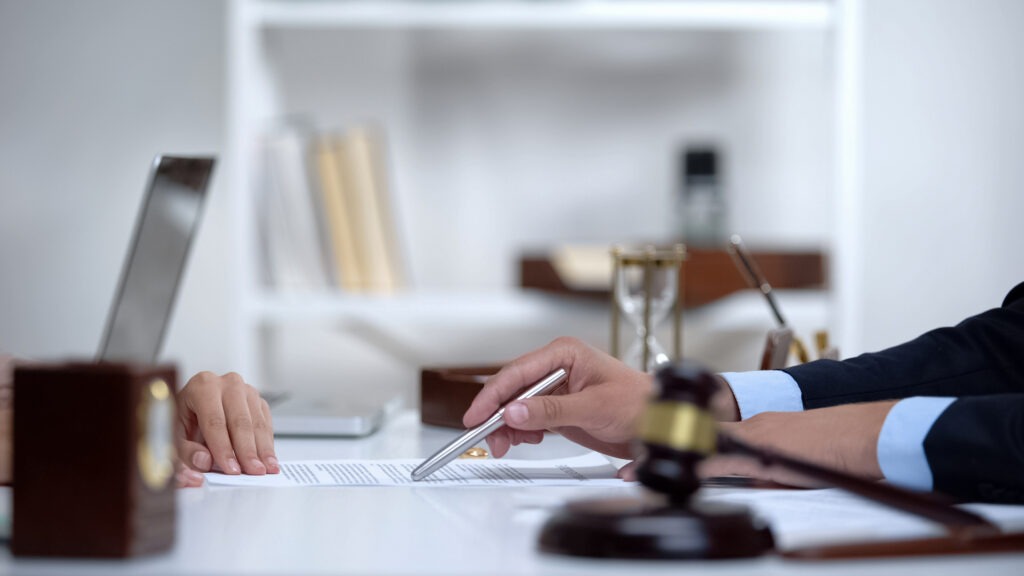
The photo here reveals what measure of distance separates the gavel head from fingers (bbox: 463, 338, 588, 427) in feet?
1.14

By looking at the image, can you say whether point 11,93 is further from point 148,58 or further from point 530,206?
point 530,206

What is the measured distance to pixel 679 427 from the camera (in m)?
0.61

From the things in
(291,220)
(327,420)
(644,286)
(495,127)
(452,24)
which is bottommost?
(327,420)

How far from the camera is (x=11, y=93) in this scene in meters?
2.69

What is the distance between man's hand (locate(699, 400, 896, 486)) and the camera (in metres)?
0.89

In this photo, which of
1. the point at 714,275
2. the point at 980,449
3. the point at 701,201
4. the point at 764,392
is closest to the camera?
the point at 980,449

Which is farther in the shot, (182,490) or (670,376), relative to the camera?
(182,490)

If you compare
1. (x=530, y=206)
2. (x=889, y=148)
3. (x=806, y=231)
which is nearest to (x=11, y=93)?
(x=530, y=206)

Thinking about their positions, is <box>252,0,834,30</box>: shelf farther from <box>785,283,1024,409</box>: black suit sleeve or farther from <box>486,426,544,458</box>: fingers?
<box>486,426,544,458</box>: fingers

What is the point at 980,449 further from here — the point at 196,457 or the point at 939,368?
the point at 196,457

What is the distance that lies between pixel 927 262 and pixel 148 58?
1.87 metres

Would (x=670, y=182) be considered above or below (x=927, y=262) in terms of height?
above

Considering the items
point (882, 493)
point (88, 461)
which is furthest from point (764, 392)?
point (88, 461)

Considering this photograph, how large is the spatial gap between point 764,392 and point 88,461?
0.64 m
